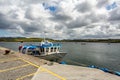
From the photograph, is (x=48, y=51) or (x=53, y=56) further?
(x=53, y=56)

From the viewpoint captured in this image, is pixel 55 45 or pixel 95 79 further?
pixel 55 45

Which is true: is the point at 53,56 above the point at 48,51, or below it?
below

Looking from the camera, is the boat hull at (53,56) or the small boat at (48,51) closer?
the boat hull at (53,56)

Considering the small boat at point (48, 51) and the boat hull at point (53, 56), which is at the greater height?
the small boat at point (48, 51)

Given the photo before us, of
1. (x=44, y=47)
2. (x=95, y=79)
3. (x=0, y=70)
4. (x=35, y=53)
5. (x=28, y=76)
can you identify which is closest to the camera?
(x=95, y=79)

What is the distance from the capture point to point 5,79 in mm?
13938

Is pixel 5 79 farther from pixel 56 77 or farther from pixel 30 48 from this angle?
pixel 30 48

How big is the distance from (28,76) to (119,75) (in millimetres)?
9680

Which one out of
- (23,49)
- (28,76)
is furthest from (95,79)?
(23,49)

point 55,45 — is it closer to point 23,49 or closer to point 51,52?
point 51,52

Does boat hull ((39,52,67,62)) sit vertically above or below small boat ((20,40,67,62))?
below

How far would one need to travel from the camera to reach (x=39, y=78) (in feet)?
44.9

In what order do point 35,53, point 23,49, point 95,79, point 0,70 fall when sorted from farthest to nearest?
point 23,49 < point 35,53 < point 0,70 < point 95,79

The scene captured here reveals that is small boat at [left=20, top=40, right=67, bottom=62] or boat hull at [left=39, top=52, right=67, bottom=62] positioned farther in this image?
small boat at [left=20, top=40, right=67, bottom=62]
